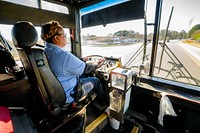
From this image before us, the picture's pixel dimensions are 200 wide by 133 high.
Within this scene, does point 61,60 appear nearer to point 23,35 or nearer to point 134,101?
point 23,35

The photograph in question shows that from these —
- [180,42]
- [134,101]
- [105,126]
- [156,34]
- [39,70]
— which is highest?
[156,34]

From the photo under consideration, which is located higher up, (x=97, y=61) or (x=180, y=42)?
(x=180, y=42)

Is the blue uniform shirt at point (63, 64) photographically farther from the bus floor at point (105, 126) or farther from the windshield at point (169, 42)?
the windshield at point (169, 42)

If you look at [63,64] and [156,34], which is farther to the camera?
[156,34]

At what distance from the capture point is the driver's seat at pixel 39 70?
0.92 m

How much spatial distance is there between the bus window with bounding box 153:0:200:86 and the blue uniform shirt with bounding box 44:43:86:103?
1.23 m

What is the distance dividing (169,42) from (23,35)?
1759 mm

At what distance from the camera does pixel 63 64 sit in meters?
1.10

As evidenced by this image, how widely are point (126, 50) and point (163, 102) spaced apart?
111 cm

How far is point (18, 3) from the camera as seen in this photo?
5.97 ft

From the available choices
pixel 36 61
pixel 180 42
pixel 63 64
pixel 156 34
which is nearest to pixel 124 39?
pixel 156 34

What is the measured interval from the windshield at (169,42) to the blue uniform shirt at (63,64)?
105cm

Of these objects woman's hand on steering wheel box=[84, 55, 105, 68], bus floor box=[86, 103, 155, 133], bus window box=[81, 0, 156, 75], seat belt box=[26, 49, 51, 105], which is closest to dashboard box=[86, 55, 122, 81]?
woman's hand on steering wheel box=[84, 55, 105, 68]

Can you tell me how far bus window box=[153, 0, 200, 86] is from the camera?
1267mm
